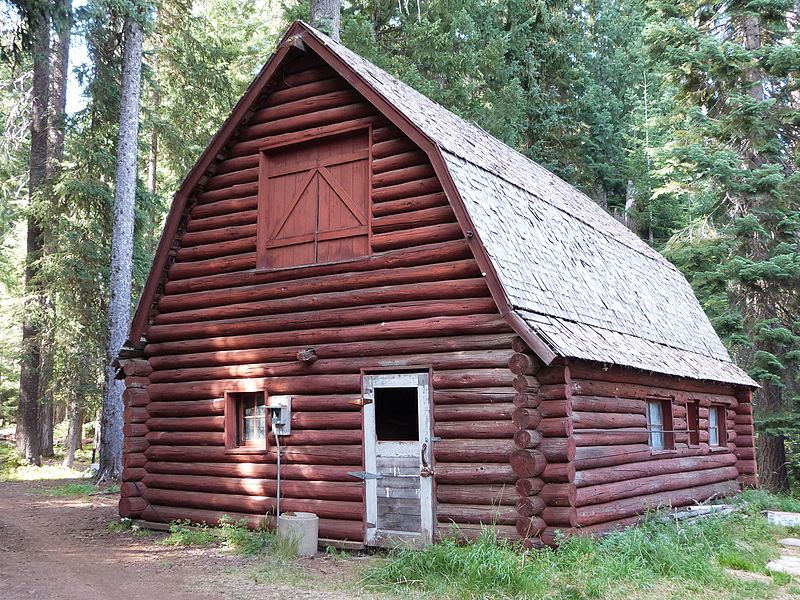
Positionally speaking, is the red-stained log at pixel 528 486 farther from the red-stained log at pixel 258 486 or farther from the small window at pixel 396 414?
the red-stained log at pixel 258 486

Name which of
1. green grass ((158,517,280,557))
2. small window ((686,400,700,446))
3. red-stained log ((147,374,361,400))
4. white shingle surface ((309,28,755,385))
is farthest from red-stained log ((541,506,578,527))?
small window ((686,400,700,446))

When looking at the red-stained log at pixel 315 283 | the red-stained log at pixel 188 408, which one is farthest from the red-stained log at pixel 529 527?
the red-stained log at pixel 188 408

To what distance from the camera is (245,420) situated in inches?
519

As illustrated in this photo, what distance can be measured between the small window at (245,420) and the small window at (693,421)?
8269 millimetres

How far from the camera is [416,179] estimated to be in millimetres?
11711

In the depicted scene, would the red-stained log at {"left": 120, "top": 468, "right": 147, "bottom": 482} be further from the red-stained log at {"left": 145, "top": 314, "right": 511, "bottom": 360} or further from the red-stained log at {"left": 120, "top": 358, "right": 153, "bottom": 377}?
the red-stained log at {"left": 120, "top": 358, "right": 153, "bottom": 377}

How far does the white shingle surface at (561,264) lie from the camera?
10.9 meters

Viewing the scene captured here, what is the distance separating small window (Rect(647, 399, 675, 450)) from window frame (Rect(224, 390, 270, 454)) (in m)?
6.68

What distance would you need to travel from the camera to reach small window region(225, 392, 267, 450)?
42.4 ft

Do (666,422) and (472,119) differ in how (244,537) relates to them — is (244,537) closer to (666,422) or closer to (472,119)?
(666,422)

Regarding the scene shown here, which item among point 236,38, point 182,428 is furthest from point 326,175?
point 236,38

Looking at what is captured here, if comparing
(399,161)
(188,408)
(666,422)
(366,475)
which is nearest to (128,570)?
(366,475)

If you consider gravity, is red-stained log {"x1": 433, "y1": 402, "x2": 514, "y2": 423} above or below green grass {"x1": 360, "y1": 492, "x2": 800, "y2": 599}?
above

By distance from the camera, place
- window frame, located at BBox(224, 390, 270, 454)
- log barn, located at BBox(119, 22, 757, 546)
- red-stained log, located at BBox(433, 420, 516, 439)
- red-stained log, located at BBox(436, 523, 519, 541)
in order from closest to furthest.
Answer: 1. red-stained log, located at BBox(436, 523, 519, 541)
2. red-stained log, located at BBox(433, 420, 516, 439)
3. log barn, located at BBox(119, 22, 757, 546)
4. window frame, located at BBox(224, 390, 270, 454)
